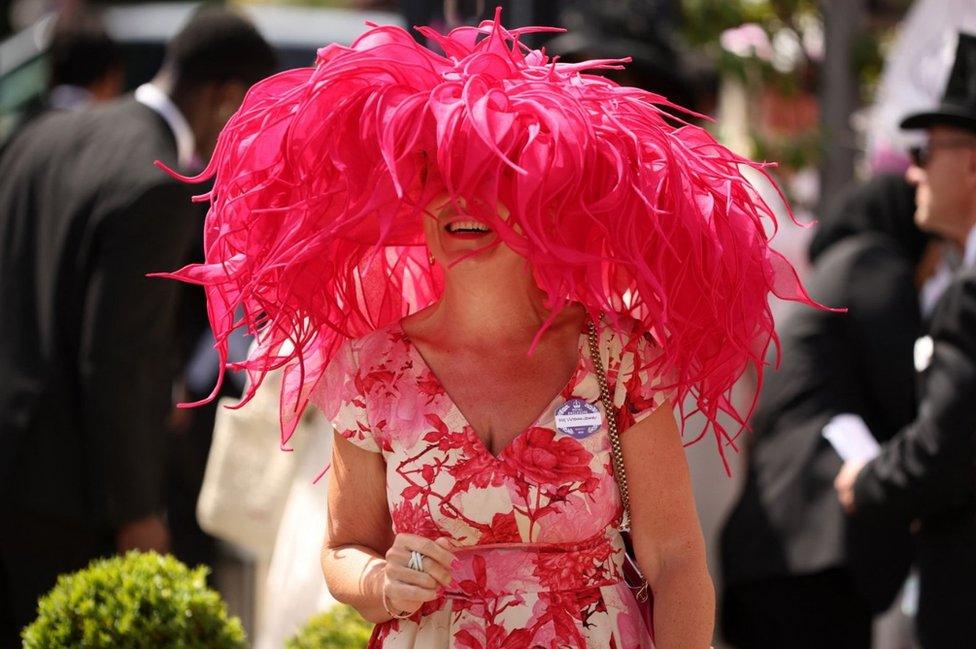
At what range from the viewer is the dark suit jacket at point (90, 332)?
416cm

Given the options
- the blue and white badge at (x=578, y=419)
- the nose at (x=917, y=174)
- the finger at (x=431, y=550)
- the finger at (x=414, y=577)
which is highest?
the blue and white badge at (x=578, y=419)

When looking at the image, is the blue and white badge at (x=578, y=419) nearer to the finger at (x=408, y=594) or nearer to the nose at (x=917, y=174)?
the finger at (x=408, y=594)

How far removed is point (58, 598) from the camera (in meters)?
3.33

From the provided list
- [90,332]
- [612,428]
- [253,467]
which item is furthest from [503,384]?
[253,467]

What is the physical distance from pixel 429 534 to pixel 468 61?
2.66ft

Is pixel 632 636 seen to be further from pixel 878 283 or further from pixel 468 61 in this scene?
pixel 878 283

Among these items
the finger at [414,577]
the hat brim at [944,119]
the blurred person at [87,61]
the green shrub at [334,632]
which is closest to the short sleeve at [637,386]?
the finger at [414,577]

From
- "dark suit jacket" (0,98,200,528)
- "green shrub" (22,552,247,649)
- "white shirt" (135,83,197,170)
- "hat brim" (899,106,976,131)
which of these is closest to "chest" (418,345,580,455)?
"green shrub" (22,552,247,649)

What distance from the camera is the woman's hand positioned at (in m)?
2.54

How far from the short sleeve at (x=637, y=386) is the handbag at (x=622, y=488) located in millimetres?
21

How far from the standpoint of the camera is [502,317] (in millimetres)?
2736

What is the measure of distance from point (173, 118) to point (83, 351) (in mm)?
837

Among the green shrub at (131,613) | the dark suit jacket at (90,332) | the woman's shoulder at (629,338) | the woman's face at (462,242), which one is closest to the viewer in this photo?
the woman's face at (462,242)

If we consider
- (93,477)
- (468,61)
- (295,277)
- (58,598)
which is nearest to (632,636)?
(295,277)
